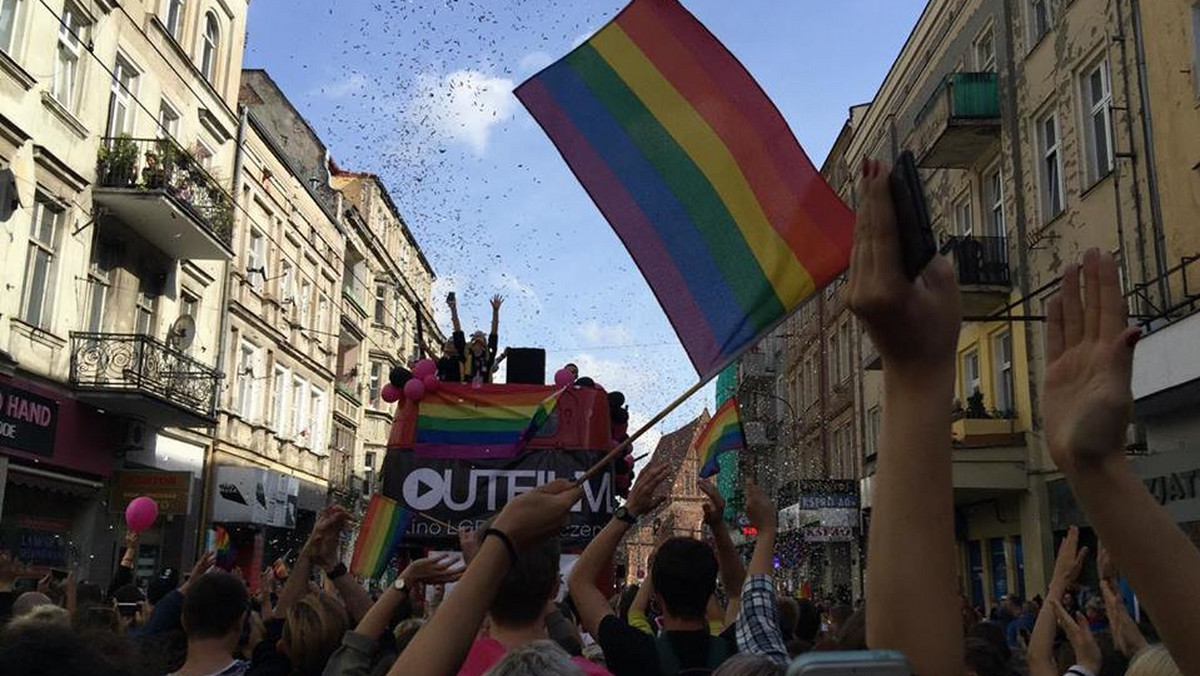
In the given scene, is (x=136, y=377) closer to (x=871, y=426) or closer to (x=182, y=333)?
(x=182, y=333)

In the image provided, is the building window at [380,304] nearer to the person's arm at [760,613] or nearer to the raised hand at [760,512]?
the raised hand at [760,512]

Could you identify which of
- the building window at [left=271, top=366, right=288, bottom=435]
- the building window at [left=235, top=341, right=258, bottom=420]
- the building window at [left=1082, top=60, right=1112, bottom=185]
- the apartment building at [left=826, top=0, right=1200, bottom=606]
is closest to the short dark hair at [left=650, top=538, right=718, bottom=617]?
the apartment building at [left=826, top=0, right=1200, bottom=606]

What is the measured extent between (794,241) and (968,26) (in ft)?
68.3

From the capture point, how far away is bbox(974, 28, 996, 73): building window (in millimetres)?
21312

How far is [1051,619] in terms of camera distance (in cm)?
382

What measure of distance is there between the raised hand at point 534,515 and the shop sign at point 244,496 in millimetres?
21415

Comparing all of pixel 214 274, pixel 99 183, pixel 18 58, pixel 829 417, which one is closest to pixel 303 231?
pixel 214 274

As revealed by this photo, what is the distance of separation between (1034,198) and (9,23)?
17.1m

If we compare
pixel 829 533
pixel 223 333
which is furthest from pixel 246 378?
pixel 829 533

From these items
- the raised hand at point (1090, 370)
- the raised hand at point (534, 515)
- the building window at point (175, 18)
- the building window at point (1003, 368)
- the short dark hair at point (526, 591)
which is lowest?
the short dark hair at point (526, 591)

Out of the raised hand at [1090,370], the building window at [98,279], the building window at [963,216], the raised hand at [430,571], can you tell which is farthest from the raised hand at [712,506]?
the building window at [963,216]

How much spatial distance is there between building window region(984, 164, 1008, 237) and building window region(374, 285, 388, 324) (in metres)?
25.7

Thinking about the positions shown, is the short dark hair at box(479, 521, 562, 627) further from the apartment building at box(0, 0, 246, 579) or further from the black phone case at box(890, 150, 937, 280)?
the apartment building at box(0, 0, 246, 579)

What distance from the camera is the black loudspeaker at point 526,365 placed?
1077 cm
